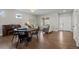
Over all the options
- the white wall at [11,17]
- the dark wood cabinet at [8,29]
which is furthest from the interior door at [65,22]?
the dark wood cabinet at [8,29]

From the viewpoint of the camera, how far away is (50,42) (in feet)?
7.44

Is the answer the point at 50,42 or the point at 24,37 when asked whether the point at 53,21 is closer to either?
the point at 50,42

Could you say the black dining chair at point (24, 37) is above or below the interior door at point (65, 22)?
below

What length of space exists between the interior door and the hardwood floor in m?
0.09

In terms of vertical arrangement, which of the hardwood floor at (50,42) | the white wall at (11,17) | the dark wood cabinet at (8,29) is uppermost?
the white wall at (11,17)

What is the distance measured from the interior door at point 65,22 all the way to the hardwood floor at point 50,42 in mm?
88

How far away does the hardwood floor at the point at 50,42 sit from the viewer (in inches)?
88.5

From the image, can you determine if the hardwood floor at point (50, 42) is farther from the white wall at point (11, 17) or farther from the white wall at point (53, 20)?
the white wall at point (11, 17)

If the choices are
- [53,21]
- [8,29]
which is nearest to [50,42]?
[53,21]

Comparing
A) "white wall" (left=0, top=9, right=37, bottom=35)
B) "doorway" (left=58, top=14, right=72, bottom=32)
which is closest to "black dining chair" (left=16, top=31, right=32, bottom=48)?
"white wall" (left=0, top=9, right=37, bottom=35)

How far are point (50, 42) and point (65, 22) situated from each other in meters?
0.44
